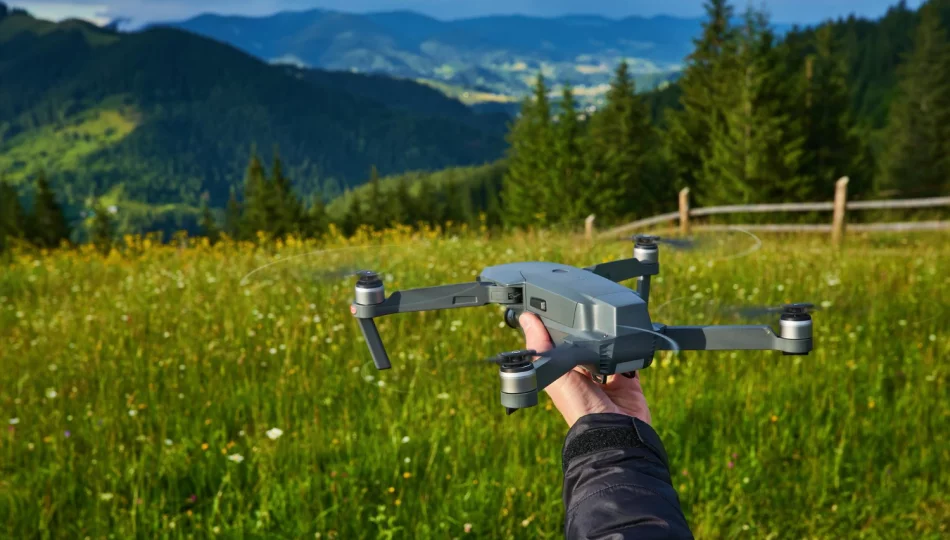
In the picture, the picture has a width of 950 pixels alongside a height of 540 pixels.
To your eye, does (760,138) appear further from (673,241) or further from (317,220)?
(317,220)

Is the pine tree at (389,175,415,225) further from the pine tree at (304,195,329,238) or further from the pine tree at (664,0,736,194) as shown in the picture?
the pine tree at (664,0,736,194)

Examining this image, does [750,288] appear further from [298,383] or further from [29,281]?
[29,281]

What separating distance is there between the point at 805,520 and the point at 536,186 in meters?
54.7

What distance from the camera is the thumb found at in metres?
1.20

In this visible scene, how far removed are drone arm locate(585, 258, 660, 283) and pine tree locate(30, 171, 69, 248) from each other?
76164mm

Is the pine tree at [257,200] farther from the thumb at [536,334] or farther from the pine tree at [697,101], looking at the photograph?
the thumb at [536,334]

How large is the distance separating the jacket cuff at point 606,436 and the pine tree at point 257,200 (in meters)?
67.8

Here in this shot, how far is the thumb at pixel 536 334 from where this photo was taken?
1202mm

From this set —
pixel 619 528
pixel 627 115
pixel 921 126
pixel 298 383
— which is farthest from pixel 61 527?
pixel 921 126

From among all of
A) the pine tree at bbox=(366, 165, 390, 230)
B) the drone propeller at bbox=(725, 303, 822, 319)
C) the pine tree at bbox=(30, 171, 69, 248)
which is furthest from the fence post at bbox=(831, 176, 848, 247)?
the pine tree at bbox=(30, 171, 69, 248)

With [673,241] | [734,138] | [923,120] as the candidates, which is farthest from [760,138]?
[673,241]

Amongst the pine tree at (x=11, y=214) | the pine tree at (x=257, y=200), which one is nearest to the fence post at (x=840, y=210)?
the pine tree at (x=257, y=200)

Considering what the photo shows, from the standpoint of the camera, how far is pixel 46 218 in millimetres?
68250

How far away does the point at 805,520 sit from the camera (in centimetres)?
350
